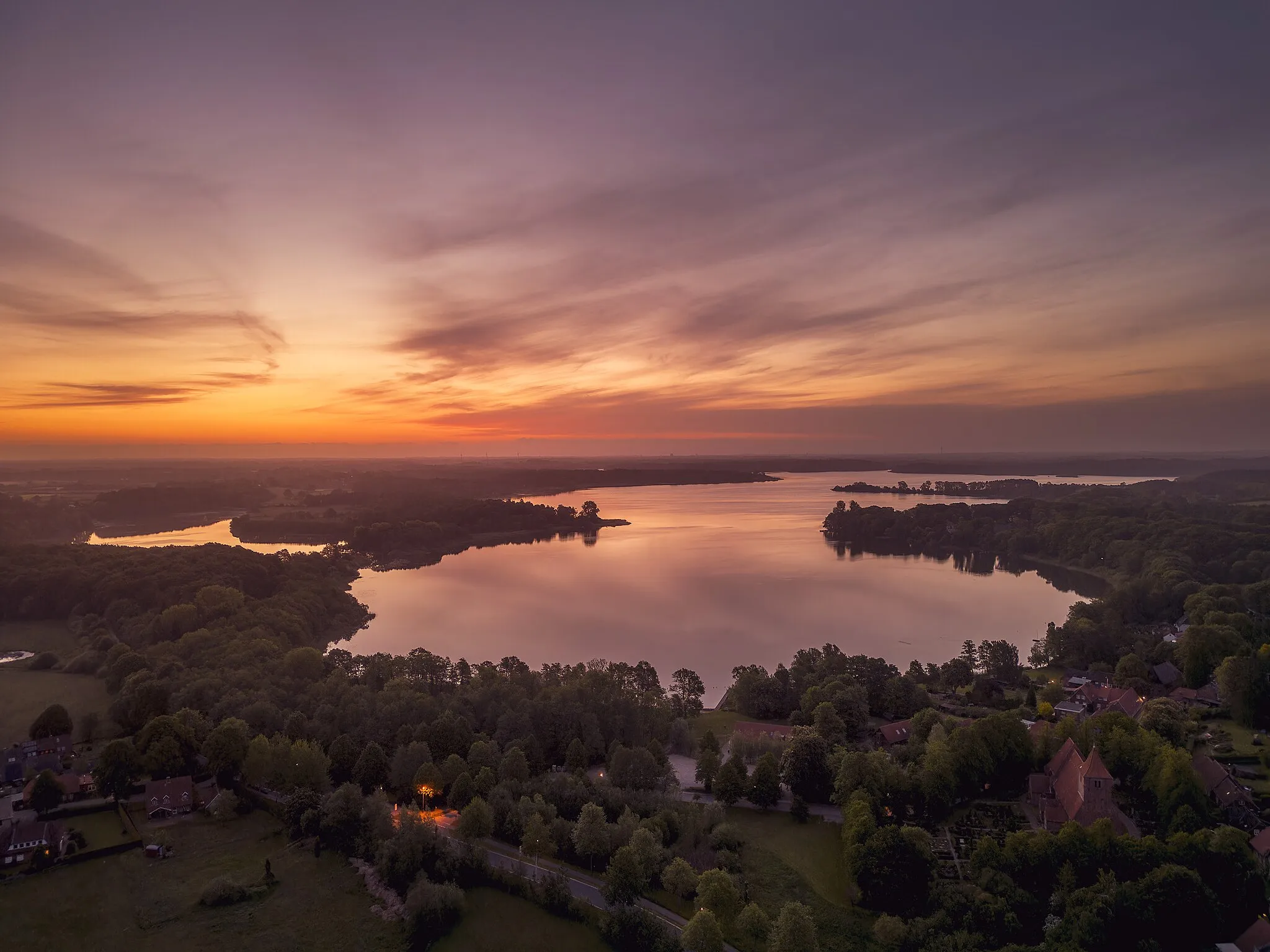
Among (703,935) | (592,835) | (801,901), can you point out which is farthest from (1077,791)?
(592,835)

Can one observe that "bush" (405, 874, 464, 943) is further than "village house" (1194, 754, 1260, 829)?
No

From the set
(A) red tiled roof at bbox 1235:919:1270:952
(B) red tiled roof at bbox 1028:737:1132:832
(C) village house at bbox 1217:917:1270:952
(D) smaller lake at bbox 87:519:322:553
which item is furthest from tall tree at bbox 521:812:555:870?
(D) smaller lake at bbox 87:519:322:553

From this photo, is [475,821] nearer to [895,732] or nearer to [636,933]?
[636,933]

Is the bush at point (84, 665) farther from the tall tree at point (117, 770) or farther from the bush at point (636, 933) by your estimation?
the bush at point (636, 933)

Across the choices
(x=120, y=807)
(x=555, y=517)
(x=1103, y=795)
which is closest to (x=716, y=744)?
(x=1103, y=795)

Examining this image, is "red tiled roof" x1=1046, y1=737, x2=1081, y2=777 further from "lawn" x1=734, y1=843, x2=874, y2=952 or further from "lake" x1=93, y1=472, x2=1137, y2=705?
"lake" x1=93, y1=472, x2=1137, y2=705

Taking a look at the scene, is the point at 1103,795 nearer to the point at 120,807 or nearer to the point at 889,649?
the point at 889,649

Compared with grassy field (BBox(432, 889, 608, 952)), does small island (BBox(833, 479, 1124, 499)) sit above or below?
above
